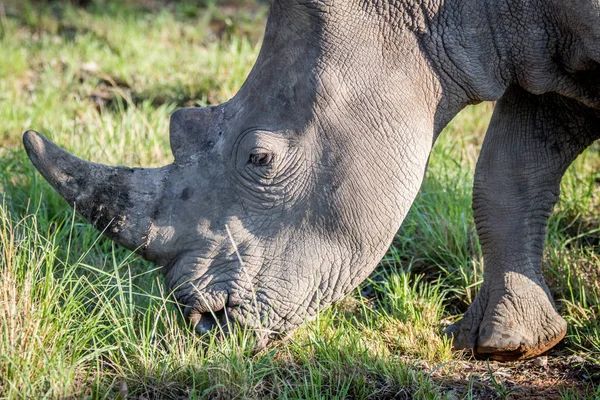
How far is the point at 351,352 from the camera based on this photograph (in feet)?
13.4

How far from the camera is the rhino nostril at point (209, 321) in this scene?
399cm

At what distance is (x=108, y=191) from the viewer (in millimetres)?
3992

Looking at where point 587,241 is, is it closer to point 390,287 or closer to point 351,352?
point 390,287

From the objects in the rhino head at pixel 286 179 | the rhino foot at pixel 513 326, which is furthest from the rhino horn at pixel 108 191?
the rhino foot at pixel 513 326

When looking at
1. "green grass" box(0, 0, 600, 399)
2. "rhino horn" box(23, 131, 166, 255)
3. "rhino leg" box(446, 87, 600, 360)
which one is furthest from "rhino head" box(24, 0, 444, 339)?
"rhino leg" box(446, 87, 600, 360)

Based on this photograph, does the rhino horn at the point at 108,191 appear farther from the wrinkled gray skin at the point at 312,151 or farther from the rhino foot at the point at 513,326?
the rhino foot at the point at 513,326

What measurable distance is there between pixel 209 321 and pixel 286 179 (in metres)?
0.70

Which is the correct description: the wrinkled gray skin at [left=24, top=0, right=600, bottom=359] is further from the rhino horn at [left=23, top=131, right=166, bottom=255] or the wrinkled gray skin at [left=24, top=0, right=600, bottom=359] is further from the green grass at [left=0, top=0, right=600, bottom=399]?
the green grass at [left=0, top=0, right=600, bottom=399]

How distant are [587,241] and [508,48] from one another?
5.91 feet

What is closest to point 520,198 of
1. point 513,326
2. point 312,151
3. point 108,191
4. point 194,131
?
point 513,326

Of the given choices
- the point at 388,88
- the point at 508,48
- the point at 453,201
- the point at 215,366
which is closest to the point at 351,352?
the point at 215,366

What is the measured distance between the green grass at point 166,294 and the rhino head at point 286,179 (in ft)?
0.71

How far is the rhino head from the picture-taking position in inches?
151

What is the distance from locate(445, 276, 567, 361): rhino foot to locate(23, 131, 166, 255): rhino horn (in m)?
1.64
